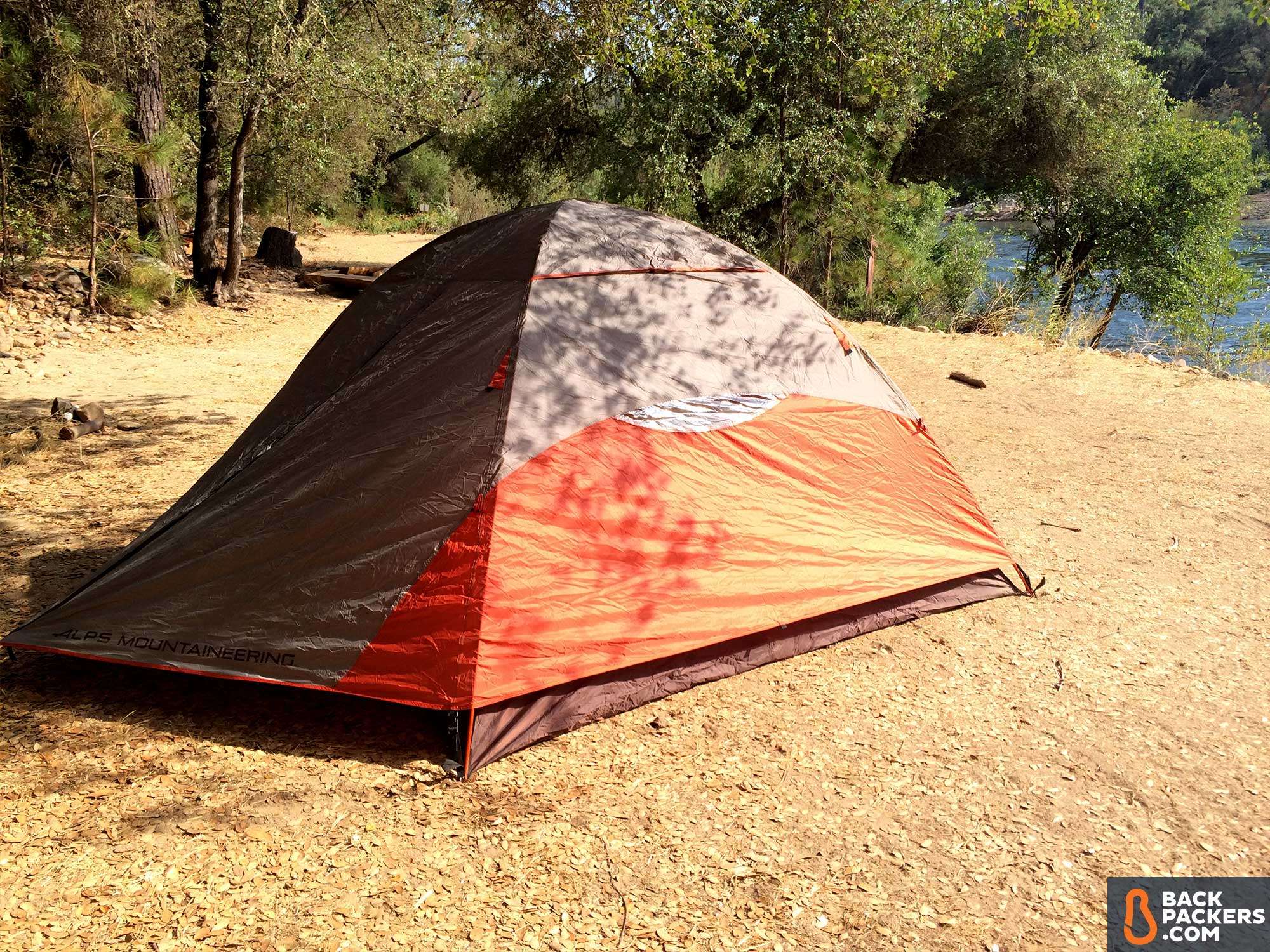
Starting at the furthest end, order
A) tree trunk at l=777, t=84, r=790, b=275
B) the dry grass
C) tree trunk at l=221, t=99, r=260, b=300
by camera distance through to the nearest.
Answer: tree trunk at l=777, t=84, r=790, b=275
tree trunk at l=221, t=99, r=260, b=300
the dry grass

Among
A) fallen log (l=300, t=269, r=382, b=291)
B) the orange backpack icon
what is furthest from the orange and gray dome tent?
fallen log (l=300, t=269, r=382, b=291)

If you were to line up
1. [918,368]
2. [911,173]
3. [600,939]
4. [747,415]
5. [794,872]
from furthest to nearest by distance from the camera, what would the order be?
[911,173], [918,368], [747,415], [794,872], [600,939]

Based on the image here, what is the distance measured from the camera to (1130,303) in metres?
23.6

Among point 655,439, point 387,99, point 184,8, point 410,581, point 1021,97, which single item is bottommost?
point 410,581

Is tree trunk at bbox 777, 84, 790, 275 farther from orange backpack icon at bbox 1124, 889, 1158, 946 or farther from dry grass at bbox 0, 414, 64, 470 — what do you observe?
orange backpack icon at bbox 1124, 889, 1158, 946

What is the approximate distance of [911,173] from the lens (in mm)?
18484

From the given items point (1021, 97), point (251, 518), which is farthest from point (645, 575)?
point (1021, 97)

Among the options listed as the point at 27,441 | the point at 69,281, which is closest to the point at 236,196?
the point at 69,281

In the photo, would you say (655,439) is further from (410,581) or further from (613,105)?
(613,105)

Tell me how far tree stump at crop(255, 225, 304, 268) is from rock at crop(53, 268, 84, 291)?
528cm

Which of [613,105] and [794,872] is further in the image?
[613,105]

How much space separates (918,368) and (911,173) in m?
9.45
